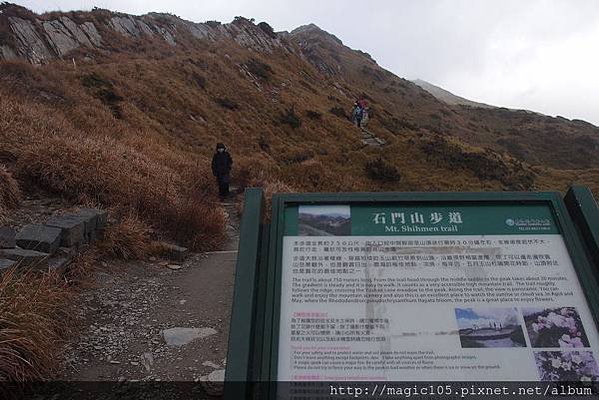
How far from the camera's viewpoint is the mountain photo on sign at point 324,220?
2.46 metres

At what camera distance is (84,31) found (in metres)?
24.8

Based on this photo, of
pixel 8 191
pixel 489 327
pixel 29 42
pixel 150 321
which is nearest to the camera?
pixel 489 327

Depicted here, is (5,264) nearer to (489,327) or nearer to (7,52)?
(489,327)

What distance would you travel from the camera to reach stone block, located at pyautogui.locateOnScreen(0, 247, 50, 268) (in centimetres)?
443

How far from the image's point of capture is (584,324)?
216 centimetres

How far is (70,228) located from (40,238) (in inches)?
15.1

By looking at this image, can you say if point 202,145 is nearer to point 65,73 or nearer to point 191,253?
point 65,73

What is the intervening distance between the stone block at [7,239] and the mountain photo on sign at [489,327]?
4.29m

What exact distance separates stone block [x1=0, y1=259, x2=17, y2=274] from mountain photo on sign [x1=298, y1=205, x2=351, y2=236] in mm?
2972

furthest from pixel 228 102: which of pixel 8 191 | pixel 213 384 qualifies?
pixel 213 384

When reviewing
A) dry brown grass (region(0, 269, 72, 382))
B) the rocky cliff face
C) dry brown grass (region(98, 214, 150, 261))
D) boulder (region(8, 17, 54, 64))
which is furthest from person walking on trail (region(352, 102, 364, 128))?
dry brown grass (region(0, 269, 72, 382))

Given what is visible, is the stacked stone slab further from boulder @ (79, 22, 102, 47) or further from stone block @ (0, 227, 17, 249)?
boulder @ (79, 22, 102, 47)

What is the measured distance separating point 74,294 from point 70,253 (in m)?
0.65

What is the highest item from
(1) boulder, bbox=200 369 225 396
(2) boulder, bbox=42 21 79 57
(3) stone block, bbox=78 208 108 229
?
(2) boulder, bbox=42 21 79 57
